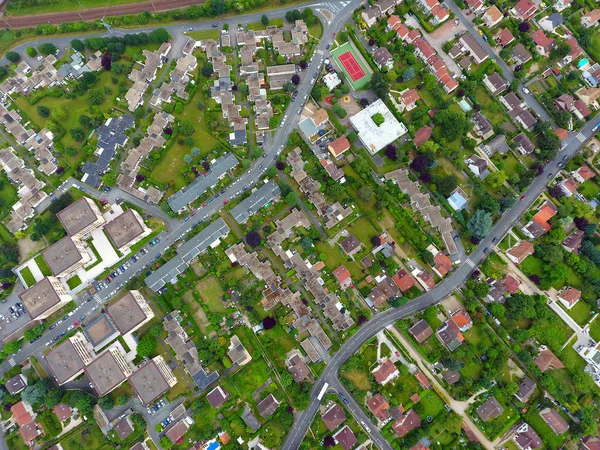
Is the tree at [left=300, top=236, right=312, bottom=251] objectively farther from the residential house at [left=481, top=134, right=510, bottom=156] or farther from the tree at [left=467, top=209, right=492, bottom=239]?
the residential house at [left=481, top=134, right=510, bottom=156]

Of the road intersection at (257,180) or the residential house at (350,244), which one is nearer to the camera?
the road intersection at (257,180)

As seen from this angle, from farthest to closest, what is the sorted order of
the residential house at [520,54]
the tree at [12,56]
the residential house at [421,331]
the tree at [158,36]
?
the residential house at [520,54], the tree at [158,36], the tree at [12,56], the residential house at [421,331]

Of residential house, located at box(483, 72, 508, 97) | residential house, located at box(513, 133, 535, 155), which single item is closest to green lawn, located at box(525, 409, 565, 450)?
residential house, located at box(513, 133, 535, 155)

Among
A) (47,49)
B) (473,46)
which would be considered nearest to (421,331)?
(473,46)

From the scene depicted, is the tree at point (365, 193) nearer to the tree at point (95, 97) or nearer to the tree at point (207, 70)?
the tree at point (207, 70)

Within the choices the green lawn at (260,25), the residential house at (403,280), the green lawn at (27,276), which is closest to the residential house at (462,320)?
the residential house at (403,280)

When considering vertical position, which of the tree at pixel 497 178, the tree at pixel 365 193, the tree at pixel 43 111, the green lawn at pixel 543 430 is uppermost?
the tree at pixel 43 111

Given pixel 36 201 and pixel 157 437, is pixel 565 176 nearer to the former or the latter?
pixel 157 437
